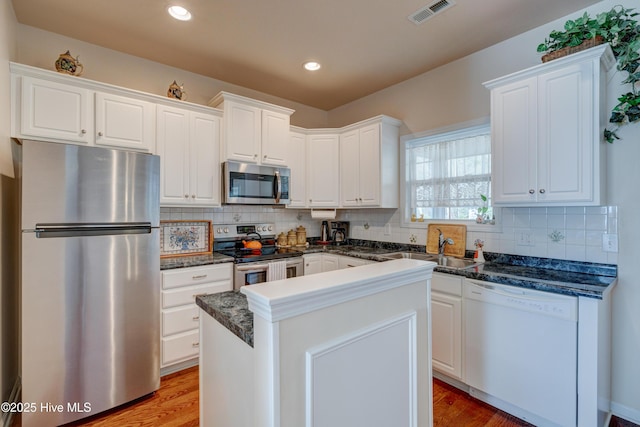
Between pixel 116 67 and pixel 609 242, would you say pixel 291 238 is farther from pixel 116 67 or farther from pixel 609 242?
pixel 609 242

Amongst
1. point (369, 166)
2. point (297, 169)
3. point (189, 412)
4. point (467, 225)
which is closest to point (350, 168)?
point (369, 166)

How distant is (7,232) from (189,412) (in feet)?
5.73

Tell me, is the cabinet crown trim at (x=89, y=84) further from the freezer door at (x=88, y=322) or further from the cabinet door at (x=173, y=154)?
the freezer door at (x=88, y=322)

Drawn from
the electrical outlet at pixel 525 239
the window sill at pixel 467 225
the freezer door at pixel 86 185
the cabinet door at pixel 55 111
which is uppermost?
the cabinet door at pixel 55 111

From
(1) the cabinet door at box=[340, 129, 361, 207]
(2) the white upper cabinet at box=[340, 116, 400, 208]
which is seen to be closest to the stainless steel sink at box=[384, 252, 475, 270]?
(2) the white upper cabinet at box=[340, 116, 400, 208]

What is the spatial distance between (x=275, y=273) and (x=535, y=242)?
229 centimetres

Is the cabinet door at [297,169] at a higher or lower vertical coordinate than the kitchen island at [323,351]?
higher

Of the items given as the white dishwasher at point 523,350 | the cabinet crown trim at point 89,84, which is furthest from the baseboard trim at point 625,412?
the cabinet crown trim at point 89,84

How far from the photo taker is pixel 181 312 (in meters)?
2.54

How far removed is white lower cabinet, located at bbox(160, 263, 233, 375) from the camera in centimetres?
246

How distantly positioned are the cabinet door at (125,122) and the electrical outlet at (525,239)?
321 cm

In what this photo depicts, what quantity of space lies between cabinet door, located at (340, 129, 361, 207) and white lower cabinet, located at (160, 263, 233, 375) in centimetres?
173

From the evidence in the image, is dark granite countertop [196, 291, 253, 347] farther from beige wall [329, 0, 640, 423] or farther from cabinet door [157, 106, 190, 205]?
beige wall [329, 0, 640, 423]

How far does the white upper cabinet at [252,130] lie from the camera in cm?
296
